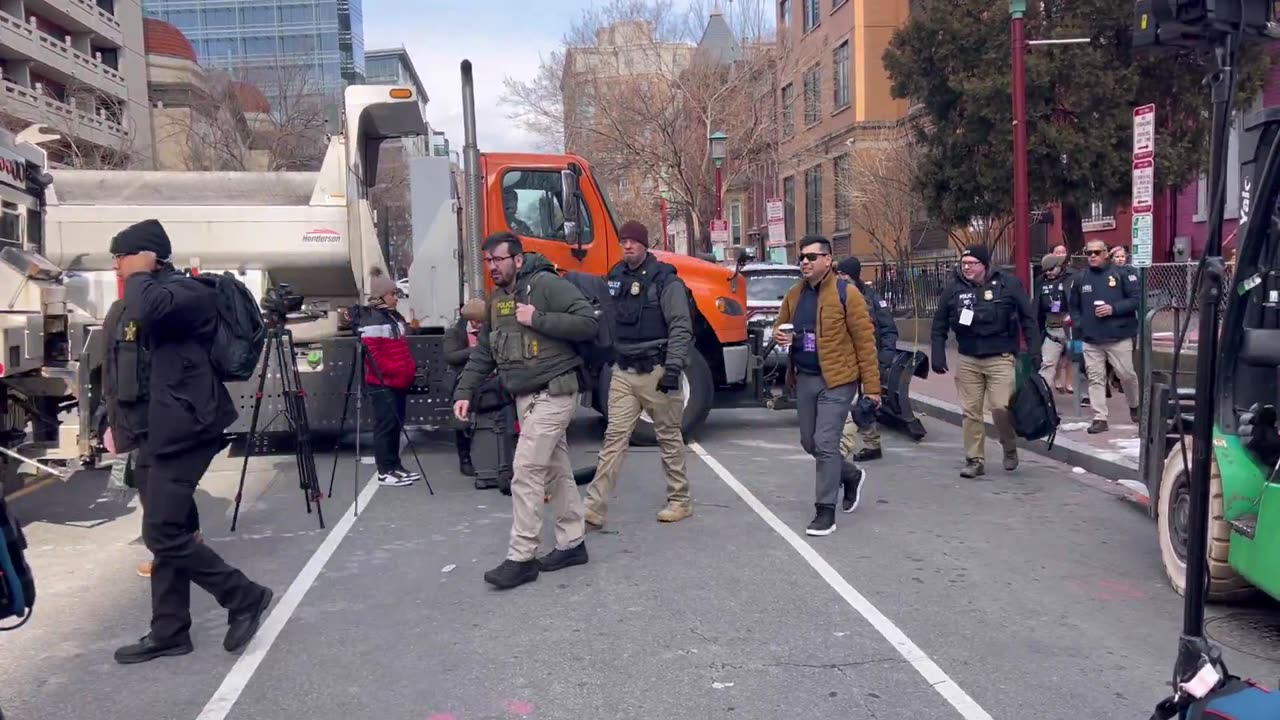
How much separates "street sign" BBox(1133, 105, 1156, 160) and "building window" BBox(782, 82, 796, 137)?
21.0 metres

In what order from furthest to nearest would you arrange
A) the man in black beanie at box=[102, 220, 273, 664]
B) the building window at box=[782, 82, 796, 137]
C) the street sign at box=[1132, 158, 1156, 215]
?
1. the building window at box=[782, 82, 796, 137]
2. the street sign at box=[1132, 158, 1156, 215]
3. the man in black beanie at box=[102, 220, 273, 664]

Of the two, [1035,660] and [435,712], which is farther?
[1035,660]

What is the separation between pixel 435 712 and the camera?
14.3 ft

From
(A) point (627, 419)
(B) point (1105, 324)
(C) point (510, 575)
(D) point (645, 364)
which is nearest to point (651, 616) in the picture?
(C) point (510, 575)


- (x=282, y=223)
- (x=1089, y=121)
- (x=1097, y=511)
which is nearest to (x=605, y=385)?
(x=282, y=223)

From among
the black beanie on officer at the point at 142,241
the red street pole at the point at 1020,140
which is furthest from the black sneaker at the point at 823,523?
the red street pole at the point at 1020,140

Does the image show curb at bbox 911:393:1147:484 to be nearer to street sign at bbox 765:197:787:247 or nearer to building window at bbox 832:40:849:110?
street sign at bbox 765:197:787:247

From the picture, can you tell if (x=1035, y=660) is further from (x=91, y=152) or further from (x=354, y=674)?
(x=91, y=152)

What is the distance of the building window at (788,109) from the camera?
98.1ft

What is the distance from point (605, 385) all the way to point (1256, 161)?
649 centimetres

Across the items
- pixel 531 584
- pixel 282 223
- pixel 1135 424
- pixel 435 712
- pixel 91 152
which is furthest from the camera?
pixel 91 152

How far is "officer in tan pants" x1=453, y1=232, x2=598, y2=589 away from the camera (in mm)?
6059

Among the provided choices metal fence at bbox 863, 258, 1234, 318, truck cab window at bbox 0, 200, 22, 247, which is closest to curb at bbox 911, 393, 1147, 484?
truck cab window at bbox 0, 200, 22, 247

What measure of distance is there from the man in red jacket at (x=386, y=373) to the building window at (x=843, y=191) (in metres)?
21.7
